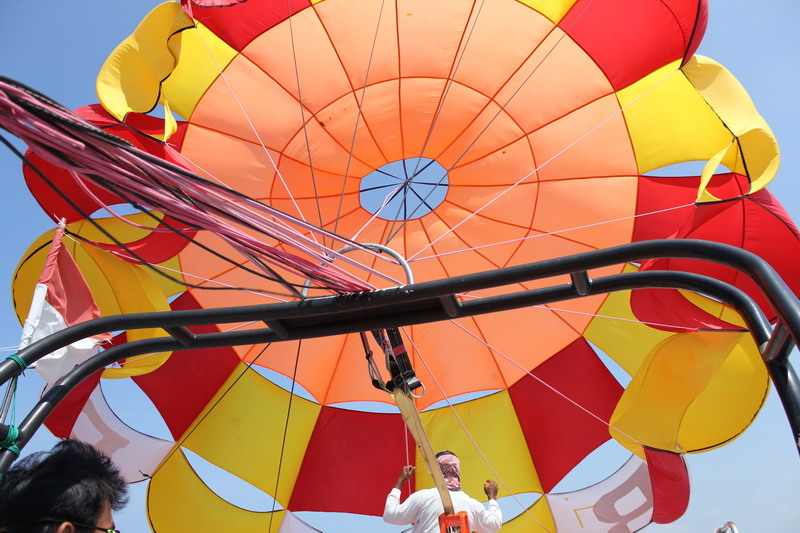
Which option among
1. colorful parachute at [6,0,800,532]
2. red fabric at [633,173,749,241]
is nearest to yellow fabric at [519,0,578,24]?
colorful parachute at [6,0,800,532]

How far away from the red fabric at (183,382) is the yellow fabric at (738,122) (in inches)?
157

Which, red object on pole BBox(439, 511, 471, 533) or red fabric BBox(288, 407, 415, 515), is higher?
red fabric BBox(288, 407, 415, 515)

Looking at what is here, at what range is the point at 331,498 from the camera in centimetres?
580

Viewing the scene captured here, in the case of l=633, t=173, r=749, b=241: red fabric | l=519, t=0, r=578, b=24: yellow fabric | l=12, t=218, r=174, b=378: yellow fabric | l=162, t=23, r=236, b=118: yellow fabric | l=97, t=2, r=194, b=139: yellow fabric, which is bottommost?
l=12, t=218, r=174, b=378: yellow fabric

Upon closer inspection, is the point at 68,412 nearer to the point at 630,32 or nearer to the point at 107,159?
the point at 107,159

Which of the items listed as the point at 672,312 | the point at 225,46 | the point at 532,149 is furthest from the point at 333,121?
the point at 672,312

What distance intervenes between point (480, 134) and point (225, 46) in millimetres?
1925

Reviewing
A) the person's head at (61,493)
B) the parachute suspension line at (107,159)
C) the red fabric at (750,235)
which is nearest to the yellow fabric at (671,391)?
the red fabric at (750,235)

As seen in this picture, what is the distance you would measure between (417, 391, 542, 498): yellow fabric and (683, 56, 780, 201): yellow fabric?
106 inches

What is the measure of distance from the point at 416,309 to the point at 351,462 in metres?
3.63

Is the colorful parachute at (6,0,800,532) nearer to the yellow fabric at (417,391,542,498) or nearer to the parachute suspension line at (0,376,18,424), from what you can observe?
the yellow fabric at (417,391,542,498)

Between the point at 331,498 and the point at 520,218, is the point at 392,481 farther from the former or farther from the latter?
the point at 520,218

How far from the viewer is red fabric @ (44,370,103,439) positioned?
Answer: 491 cm

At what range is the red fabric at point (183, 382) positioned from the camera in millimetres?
5465
